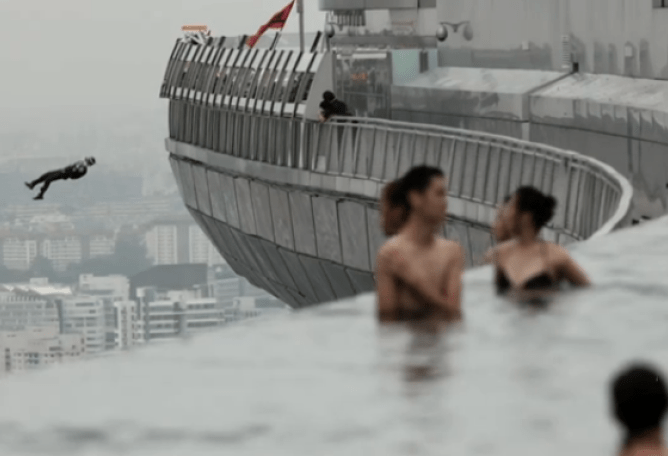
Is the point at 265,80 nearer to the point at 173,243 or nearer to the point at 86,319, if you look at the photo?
the point at 86,319

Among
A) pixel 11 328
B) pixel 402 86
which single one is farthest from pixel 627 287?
pixel 11 328

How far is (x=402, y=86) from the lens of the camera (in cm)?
3947

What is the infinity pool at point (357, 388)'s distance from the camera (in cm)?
896

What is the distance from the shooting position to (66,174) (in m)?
55.5

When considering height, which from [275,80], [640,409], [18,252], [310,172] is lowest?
[18,252]

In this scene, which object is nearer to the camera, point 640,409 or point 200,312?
point 640,409

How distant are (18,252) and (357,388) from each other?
114 m

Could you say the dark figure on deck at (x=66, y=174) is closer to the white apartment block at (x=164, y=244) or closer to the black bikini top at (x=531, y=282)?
the black bikini top at (x=531, y=282)

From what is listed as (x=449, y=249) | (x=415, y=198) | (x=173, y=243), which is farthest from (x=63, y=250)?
(x=415, y=198)

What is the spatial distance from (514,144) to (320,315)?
15347 millimetres

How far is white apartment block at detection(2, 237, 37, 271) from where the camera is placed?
119 metres

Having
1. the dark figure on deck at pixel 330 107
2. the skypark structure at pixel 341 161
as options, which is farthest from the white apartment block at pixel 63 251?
the dark figure on deck at pixel 330 107

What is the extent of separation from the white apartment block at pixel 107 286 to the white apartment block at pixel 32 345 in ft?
39.5

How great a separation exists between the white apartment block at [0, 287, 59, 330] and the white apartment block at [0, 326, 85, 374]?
1.48m
